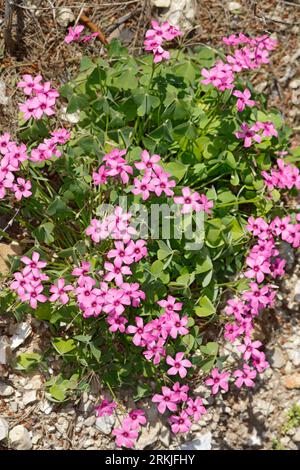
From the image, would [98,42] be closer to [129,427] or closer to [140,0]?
[140,0]

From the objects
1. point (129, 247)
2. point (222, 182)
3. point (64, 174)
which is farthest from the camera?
point (222, 182)

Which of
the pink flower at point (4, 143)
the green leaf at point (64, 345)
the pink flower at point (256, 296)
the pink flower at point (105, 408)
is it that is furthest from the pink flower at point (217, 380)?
the pink flower at point (4, 143)

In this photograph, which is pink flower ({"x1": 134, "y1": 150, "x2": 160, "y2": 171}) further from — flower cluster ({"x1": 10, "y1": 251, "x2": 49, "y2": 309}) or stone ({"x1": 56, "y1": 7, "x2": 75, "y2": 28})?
stone ({"x1": 56, "y1": 7, "x2": 75, "y2": 28})

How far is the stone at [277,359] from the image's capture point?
454cm

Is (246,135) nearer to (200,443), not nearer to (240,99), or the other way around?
(240,99)

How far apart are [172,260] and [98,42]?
5.97 ft

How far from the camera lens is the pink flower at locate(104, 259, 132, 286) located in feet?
11.7

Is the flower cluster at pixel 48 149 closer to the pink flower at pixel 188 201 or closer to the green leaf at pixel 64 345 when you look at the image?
the pink flower at pixel 188 201

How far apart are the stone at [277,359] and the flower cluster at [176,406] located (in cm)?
76

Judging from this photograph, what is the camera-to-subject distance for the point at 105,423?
4.15 m

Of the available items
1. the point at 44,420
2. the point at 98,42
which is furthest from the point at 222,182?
the point at 44,420

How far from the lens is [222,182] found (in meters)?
4.44

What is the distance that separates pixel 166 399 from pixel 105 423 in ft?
1.77

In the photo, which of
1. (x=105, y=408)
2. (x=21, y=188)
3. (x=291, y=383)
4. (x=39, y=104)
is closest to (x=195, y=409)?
(x=105, y=408)
